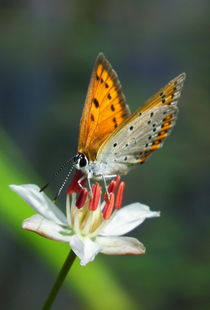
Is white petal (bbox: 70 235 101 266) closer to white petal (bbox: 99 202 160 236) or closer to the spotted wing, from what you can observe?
white petal (bbox: 99 202 160 236)

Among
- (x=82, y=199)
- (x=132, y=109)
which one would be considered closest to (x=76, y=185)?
(x=82, y=199)

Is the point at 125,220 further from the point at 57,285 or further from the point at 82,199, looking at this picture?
the point at 57,285

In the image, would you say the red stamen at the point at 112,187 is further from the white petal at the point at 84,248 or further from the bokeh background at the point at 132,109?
the bokeh background at the point at 132,109

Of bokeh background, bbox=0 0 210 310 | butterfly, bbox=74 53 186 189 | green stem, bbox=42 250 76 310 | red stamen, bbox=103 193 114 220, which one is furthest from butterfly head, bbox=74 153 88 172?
bokeh background, bbox=0 0 210 310

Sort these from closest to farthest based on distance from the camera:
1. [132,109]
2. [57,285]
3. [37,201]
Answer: [57,285] → [37,201] → [132,109]

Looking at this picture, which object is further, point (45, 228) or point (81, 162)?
point (81, 162)

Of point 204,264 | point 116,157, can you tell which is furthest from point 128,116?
point 204,264
